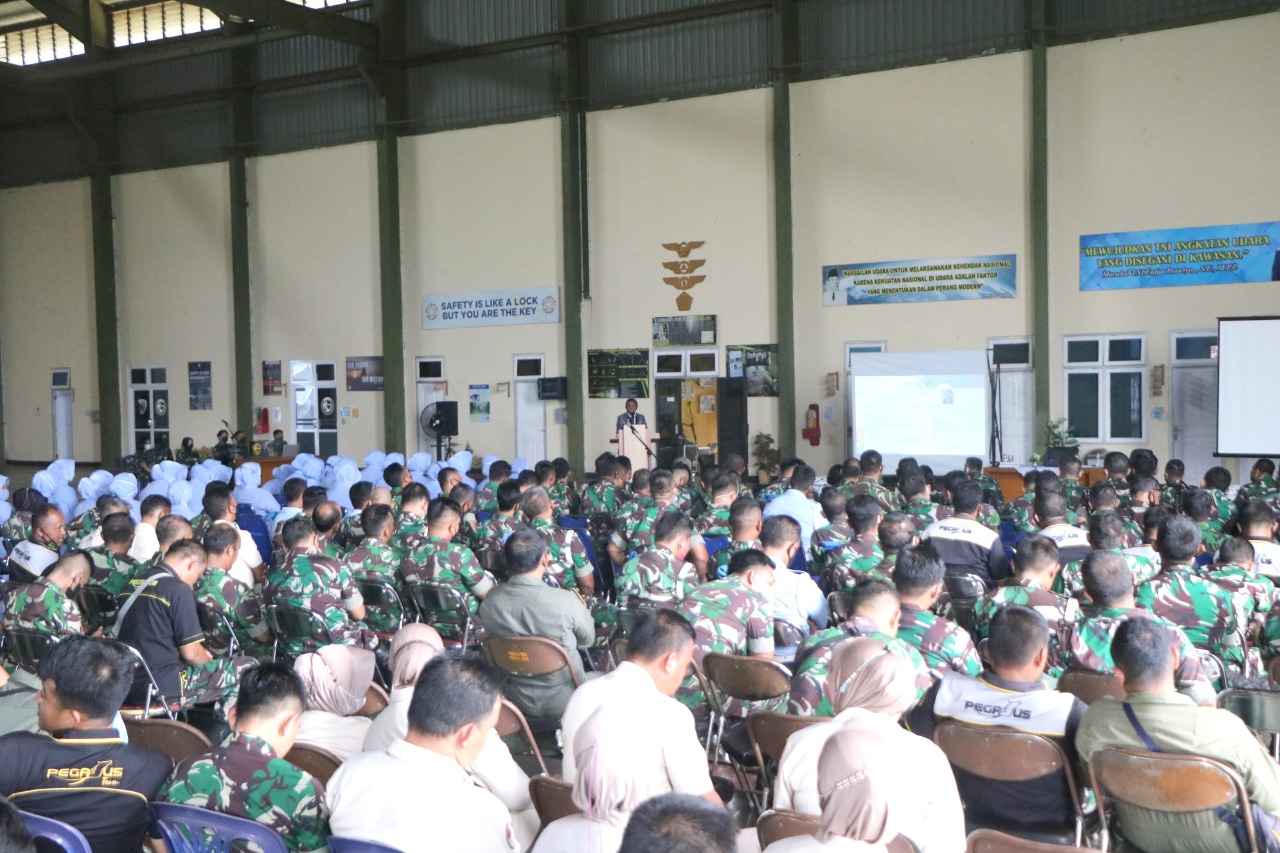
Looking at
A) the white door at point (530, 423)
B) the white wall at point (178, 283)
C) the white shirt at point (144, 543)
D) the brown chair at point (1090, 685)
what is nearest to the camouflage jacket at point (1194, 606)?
the brown chair at point (1090, 685)

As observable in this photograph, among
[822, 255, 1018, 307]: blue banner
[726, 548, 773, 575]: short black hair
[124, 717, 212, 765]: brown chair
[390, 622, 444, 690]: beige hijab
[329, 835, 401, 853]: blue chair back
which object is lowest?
[124, 717, 212, 765]: brown chair

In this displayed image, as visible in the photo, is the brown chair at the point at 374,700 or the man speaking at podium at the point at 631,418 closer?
the brown chair at the point at 374,700

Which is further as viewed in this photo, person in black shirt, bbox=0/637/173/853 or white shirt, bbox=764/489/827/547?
white shirt, bbox=764/489/827/547

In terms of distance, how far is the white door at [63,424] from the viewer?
68.0 feet

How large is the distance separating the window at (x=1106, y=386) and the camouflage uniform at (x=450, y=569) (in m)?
9.54

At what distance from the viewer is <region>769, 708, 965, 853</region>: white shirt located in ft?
7.61

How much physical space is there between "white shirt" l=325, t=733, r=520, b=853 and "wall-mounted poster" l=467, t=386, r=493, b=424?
48.3ft

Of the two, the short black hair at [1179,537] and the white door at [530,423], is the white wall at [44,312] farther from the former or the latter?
the short black hair at [1179,537]

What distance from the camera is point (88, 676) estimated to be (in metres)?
2.78

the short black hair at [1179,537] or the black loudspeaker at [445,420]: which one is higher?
the black loudspeaker at [445,420]

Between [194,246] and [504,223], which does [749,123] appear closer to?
[504,223]

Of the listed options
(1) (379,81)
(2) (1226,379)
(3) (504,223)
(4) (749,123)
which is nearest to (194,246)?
(1) (379,81)

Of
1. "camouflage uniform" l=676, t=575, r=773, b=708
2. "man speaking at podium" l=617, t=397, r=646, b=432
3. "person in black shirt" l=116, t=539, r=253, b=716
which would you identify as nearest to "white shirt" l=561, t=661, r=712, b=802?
"camouflage uniform" l=676, t=575, r=773, b=708

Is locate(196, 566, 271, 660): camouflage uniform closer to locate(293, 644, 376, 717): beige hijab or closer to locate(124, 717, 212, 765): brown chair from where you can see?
locate(293, 644, 376, 717): beige hijab
